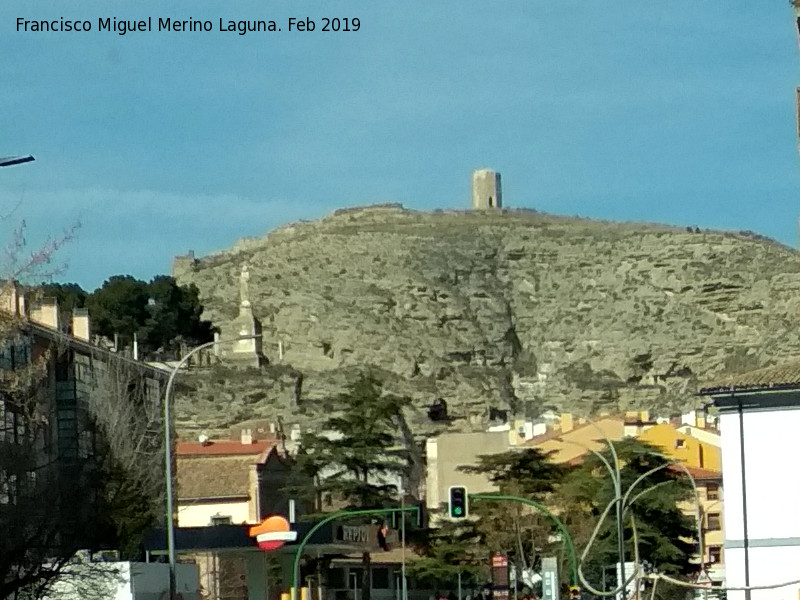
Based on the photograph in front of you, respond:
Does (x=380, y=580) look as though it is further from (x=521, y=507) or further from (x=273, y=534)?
(x=273, y=534)

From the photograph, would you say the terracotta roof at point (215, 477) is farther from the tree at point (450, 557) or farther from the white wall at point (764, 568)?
the white wall at point (764, 568)

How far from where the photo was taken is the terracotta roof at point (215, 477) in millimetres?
101250

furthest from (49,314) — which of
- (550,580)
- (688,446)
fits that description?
(688,446)

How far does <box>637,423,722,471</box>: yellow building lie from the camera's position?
110500mm

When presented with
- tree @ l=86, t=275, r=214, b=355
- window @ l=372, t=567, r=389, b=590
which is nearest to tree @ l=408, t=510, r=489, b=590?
window @ l=372, t=567, r=389, b=590

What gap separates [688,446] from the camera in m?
112

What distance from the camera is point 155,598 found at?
175 ft

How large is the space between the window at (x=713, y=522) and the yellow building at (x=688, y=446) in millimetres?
7774

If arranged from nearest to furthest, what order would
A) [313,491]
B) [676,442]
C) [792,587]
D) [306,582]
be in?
1. [792,587]
2. [306,582]
3. [313,491]
4. [676,442]

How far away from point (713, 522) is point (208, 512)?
21417 millimetres

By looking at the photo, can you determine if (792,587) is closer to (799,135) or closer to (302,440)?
(799,135)

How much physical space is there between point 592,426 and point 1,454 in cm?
7405

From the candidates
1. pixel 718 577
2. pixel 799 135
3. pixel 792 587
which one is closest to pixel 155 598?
pixel 792 587

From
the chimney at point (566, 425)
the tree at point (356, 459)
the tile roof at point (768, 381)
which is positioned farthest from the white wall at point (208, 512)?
the tile roof at point (768, 381)
